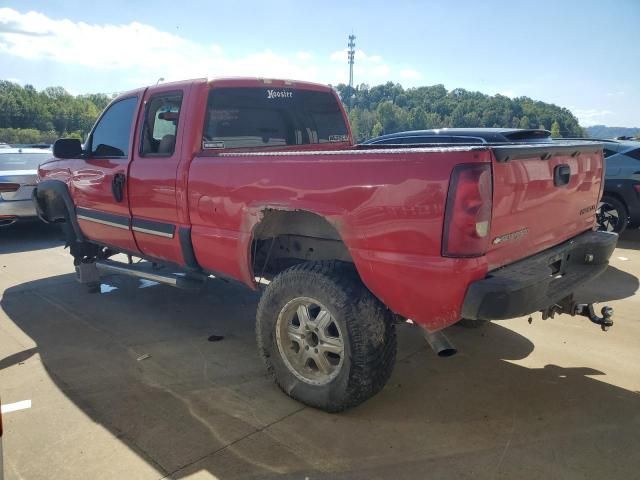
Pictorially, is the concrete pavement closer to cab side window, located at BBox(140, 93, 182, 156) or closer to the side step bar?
the side step bar

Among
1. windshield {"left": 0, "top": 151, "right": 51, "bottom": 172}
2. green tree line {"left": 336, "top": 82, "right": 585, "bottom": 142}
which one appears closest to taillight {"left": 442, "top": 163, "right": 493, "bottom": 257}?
windshield {"left": 0, "top": 151, "right": 51, "bottom": 172}

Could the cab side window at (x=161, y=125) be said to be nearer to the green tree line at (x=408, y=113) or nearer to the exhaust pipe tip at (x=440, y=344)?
the exhaust pipe tip at (x=440, y=344)

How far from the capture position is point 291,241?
3674 mm

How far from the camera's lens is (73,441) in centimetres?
281

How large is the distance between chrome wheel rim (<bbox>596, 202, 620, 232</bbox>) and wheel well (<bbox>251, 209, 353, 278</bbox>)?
242 inches

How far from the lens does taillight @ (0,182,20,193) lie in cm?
754

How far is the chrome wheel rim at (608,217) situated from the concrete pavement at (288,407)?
341 cm

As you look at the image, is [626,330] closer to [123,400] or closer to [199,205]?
[199,205]

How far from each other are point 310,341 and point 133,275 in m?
2.33

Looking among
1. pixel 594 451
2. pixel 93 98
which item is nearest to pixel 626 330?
pixel 594 451

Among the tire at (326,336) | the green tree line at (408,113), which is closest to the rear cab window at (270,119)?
the tire at (326,336)

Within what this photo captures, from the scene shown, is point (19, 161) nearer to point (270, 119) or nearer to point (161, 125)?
point (161, 125)

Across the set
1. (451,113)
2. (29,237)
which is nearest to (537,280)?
(29,237)

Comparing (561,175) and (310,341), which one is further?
(310,341)
